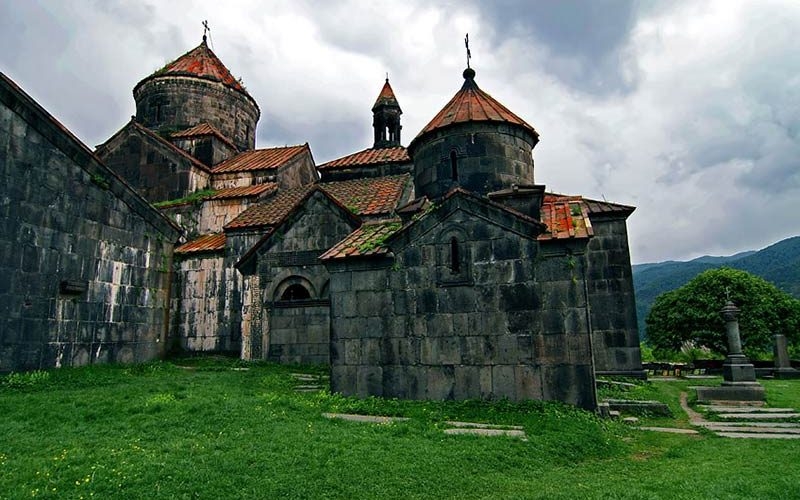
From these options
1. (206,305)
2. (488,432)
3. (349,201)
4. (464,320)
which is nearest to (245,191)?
(206,305)

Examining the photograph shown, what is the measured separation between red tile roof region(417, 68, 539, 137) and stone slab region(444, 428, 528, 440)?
573 cm

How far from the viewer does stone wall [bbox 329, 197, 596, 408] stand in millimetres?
7234

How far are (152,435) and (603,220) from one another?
32.3ft

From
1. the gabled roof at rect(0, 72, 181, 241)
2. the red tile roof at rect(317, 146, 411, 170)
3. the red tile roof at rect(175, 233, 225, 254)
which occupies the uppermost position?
the red tile roof at rect(317, 146, 411, 170)

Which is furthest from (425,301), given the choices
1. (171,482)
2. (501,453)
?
(171,482)

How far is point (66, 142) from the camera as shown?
10469 mm

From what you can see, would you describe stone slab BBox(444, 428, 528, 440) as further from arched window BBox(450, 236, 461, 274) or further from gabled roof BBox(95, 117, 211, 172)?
gabled roof BBox(95, 117, 211, 172)

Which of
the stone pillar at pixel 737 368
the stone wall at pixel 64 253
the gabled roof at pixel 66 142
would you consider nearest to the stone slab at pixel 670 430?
the stone pillar at pixel 737 368

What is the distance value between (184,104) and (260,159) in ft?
12.8

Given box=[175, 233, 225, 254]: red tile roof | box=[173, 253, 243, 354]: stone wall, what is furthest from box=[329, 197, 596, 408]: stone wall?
box=[175, 233, 225, 254]: red tile roof

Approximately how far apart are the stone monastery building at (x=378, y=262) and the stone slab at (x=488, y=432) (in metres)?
1.31

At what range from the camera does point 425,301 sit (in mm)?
7918

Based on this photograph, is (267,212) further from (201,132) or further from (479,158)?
(479,158)

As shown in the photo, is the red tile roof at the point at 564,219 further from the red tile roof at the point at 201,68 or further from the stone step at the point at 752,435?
the red tile roof at the point at 201,68
